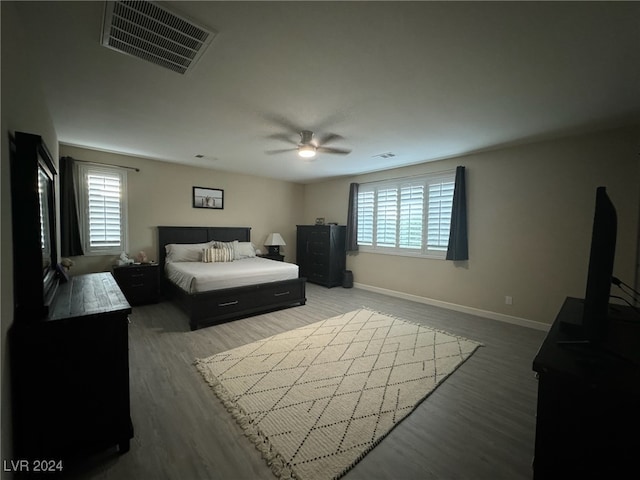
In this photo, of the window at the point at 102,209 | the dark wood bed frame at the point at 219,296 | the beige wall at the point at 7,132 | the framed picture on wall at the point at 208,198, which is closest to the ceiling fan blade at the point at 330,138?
the dark wood bed frame at the point at 219,296

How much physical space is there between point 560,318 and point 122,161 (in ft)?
19.0

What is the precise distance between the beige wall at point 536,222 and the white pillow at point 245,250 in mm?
3348

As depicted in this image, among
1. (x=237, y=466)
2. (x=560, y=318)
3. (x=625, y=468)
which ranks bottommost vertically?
(x=237, y=466)

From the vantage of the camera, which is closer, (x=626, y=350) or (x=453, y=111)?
(x=626, y=350)

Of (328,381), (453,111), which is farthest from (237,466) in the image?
(453,111)

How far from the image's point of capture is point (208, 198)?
534 cm

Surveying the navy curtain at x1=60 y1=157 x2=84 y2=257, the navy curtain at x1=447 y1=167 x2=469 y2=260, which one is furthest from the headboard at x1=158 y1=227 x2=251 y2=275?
the navy curtain at x1=447 y1=167 x2=469 y2=260

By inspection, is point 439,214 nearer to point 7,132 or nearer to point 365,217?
point 365,217

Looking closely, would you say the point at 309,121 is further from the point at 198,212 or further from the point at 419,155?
the point at 198,212

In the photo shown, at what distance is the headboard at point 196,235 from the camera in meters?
4.75

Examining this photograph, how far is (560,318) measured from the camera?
1.59 m

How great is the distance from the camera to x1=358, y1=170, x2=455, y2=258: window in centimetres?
435

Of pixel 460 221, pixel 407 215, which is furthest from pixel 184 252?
pixel 460 221

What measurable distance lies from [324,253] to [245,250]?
1.68m
